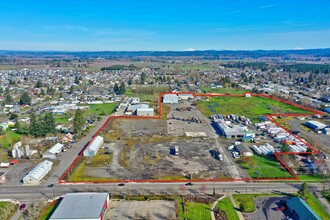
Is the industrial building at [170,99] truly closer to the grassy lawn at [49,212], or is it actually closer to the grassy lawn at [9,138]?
the grassy lawn at [9,138]

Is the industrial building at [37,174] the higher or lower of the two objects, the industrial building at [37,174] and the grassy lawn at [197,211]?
the higher

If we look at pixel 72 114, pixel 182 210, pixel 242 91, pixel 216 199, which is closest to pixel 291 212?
pixel 216 199

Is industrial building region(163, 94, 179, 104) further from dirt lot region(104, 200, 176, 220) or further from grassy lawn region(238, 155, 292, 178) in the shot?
dirt lot region(104, 200, 176, 220)

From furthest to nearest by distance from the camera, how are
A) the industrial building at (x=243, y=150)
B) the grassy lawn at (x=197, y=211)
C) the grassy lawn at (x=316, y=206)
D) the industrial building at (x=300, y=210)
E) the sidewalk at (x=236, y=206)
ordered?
the industrial building at (x=243, y=150) → the grassy lawn at (x=316, y=206) → the sidewalk at (x=236, y=206) → the grassy lawn at (x=197, y=211) → the industrial building at (x=300, y=210)

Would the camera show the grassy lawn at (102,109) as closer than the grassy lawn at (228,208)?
No

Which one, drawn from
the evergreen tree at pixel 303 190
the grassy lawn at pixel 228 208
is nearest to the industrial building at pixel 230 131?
the evergreen tree at pixel 303 190
